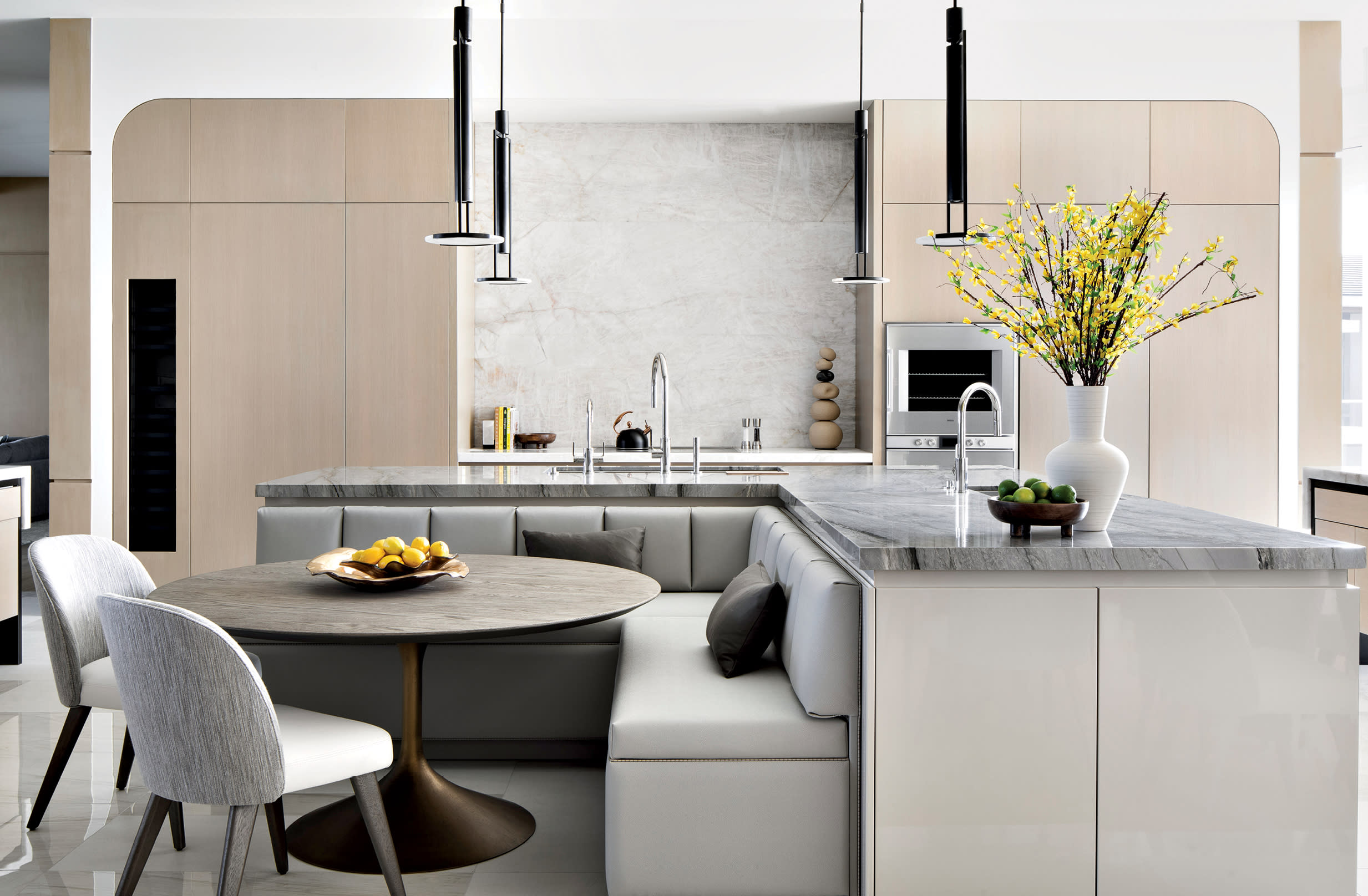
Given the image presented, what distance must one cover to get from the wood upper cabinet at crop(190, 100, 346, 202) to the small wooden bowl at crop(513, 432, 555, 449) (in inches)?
62.5

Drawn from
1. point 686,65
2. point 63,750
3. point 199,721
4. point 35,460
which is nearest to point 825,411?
point 686,65

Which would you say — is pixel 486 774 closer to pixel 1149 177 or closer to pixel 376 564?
pixel 376 564

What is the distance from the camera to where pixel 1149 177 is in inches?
197

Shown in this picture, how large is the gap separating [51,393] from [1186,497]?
580 cm

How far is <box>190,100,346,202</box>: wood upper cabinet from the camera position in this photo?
4.97m

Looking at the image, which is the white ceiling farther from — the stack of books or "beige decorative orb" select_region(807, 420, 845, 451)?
"beige decorative orb" select_region(807, 420, 845, 451)

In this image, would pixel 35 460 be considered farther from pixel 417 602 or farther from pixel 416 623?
pixel 416 623

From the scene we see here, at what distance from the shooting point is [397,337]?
505cm

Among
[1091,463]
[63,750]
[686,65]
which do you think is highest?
[686,65]

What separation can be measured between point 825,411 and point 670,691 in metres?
3.54

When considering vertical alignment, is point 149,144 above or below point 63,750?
above

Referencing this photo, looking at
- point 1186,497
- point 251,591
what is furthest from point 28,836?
point 1186,497

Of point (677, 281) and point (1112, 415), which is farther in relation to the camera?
point (677, 281)

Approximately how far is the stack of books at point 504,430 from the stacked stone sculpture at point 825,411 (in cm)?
170
